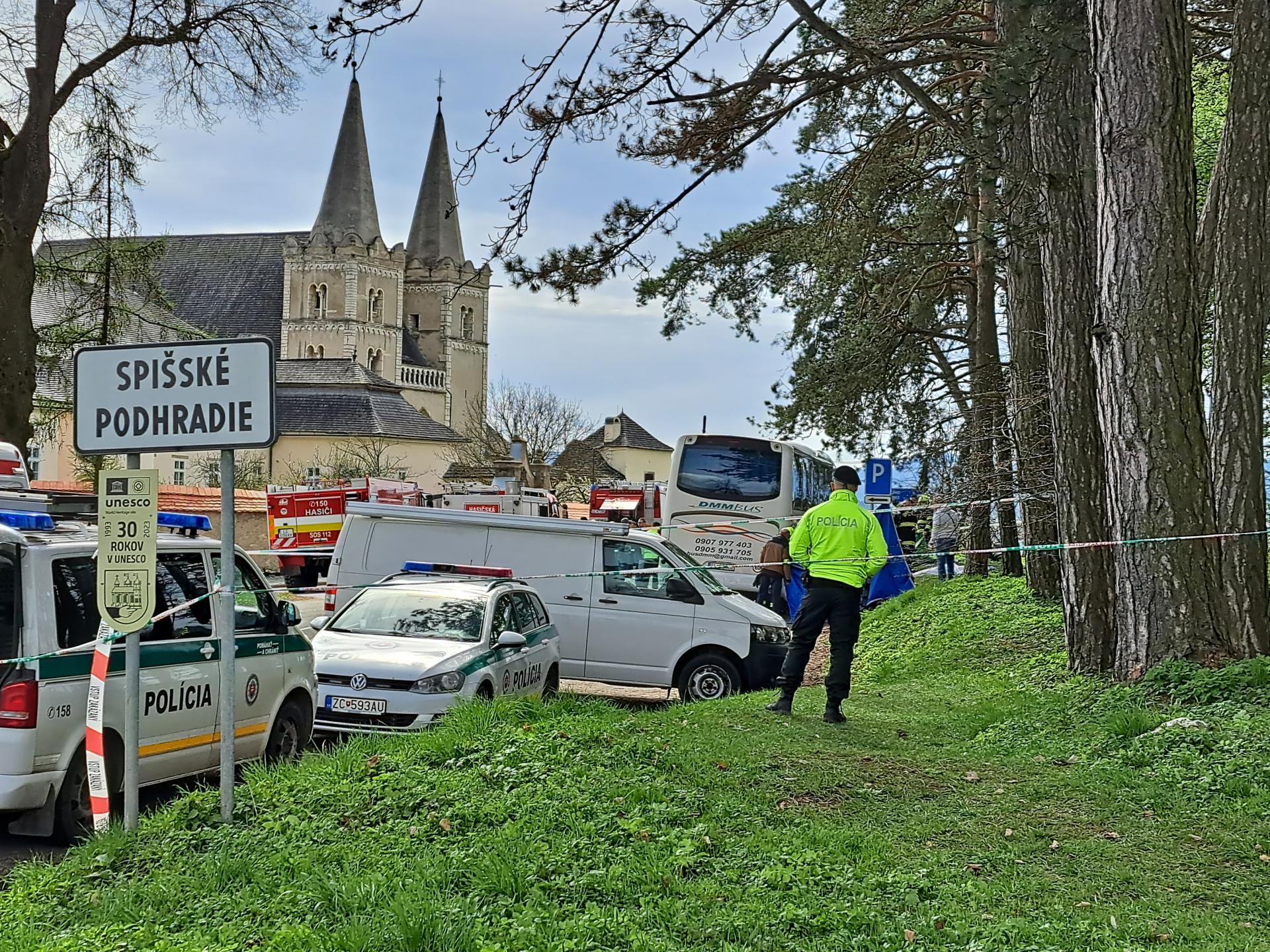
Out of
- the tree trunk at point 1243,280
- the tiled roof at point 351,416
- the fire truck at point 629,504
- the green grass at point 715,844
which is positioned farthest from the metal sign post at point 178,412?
the tiled roof at point 351,416

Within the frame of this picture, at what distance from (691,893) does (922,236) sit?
53.5ft

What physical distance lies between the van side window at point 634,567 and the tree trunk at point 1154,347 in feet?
20.8

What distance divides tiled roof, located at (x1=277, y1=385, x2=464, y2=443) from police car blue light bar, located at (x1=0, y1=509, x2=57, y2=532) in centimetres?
7440

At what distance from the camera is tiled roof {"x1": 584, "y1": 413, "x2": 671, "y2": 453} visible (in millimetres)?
113500

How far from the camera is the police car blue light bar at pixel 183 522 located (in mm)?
8922

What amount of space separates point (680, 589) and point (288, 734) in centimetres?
648

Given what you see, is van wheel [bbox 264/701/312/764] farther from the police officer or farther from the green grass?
the police officer

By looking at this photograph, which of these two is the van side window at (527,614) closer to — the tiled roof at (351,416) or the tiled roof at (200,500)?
the tiled roof at (200,500)

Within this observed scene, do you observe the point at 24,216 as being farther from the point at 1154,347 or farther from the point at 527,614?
the point at 1154,347

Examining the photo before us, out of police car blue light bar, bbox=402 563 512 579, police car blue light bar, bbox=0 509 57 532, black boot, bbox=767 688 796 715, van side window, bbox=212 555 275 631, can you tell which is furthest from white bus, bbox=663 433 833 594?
police car blue light bar, bbox=0 509 57 532

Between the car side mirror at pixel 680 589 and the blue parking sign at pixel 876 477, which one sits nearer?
the car side mirror at pixel 680 589

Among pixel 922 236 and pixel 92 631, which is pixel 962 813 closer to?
pixel 92 631

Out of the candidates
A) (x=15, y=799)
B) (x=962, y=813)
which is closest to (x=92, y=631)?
(x=15, y=799)

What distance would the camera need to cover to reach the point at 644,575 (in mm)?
15805
